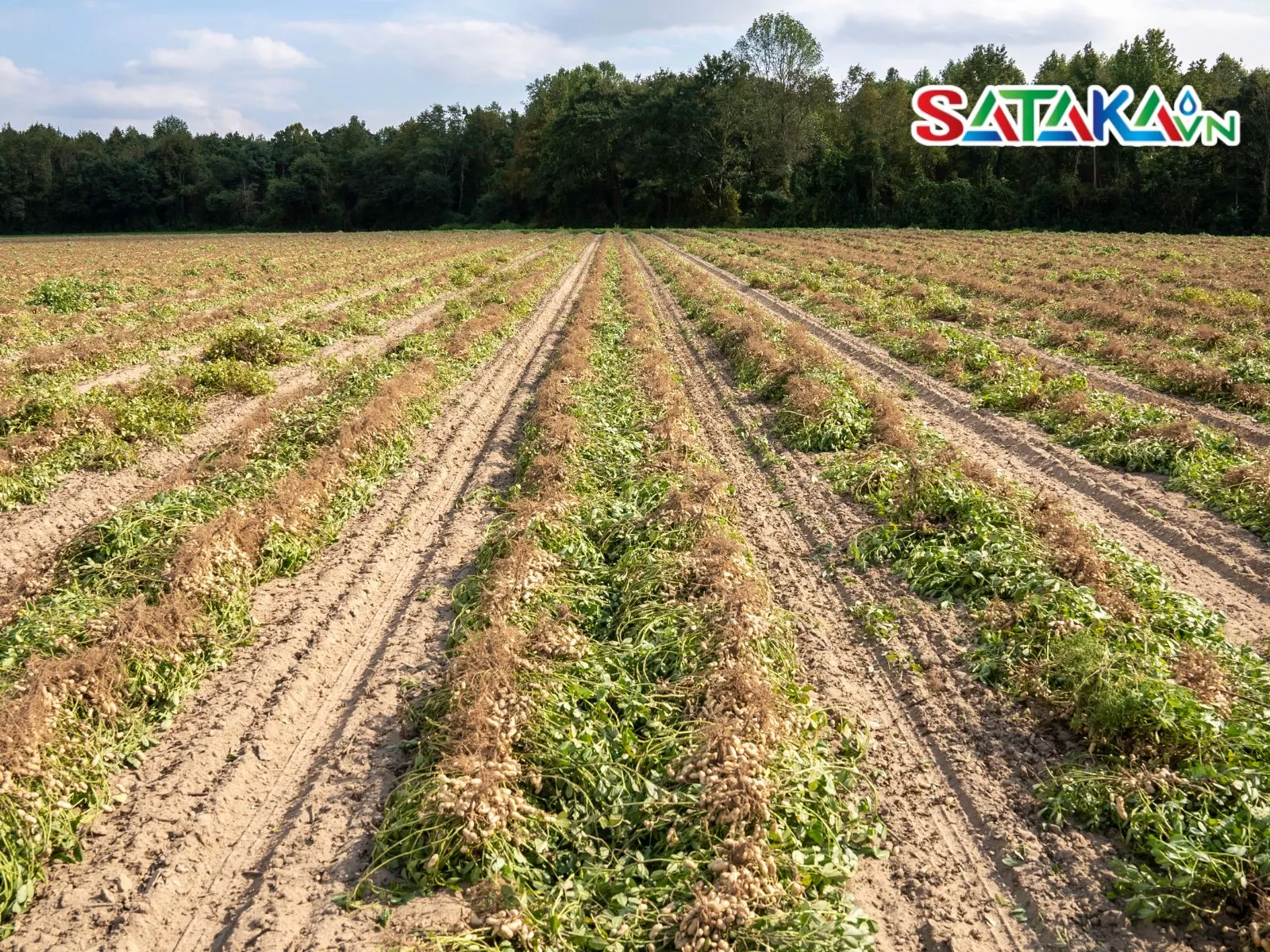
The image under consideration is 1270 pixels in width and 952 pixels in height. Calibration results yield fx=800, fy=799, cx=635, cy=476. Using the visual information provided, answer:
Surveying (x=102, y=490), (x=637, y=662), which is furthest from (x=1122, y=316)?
(x=102, y=490)

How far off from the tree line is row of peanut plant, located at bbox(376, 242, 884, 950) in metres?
65.4

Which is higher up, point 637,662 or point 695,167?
point 695,167

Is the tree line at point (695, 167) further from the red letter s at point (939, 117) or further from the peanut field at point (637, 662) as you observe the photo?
the peanut field at point (637, 662)

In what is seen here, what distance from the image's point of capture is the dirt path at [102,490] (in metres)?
8.30

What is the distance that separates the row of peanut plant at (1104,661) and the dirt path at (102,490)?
8.44 metres

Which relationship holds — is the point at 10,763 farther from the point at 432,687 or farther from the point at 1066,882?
the point at 1066,882

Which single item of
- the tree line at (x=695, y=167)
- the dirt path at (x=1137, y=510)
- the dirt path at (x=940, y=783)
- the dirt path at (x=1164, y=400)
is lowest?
the dirt path at (x=940, y=783)

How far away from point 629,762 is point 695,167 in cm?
8077

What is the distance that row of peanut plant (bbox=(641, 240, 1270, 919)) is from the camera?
4398mm

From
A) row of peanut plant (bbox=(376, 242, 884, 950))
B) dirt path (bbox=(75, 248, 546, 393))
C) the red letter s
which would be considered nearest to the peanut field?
row of peanut plant (bbox=(376, 242, 884, 950))

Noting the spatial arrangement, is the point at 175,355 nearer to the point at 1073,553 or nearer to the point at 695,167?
the point at 1073,553

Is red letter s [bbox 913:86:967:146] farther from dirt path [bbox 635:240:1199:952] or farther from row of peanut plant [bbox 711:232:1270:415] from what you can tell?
dirt path [bbox 635:240:1199:952]

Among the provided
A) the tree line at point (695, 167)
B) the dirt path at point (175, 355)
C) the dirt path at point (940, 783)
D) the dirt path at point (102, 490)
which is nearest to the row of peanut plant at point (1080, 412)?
the dirt path at point (940, 783)

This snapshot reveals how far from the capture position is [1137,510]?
9.10 meters
